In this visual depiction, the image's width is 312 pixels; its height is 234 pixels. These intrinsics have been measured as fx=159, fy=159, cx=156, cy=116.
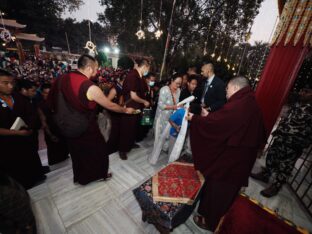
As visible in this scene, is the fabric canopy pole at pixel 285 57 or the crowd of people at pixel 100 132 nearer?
the crowd of people at pixel 100 132

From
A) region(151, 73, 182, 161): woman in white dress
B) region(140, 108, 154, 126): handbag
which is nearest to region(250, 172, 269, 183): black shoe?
region(151, 73, 182, 161): woman in white dress

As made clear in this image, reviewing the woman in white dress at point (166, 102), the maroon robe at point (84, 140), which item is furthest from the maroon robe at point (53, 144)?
the woman in white dress at point (166, 102)

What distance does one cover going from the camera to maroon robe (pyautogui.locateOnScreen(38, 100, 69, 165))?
9.80 feet

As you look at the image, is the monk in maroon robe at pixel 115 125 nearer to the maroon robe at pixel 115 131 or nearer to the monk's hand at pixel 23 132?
the maroon robe at pixel 115 131

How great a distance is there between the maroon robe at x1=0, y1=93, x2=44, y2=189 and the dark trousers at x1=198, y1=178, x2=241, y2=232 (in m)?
2.71

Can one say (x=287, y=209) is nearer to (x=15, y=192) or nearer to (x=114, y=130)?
(x=114, y=130)

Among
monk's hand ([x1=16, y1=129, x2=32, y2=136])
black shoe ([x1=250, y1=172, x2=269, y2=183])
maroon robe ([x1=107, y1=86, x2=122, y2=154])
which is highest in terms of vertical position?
monk's hand ([x1=16, y1=129, x2=32, y2=136])

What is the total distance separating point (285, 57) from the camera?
3.60 meters

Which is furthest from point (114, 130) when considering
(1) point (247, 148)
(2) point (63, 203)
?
(1) point (247, 148)

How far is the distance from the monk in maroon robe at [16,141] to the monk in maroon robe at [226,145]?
239cm

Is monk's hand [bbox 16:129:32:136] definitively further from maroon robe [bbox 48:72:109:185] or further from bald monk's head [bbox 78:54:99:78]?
bald monk's head [bbox 78:54:99:78]

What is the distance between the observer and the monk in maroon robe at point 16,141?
6.83 feet

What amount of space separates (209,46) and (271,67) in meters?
10.3

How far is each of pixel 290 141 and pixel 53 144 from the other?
4.30 meters
